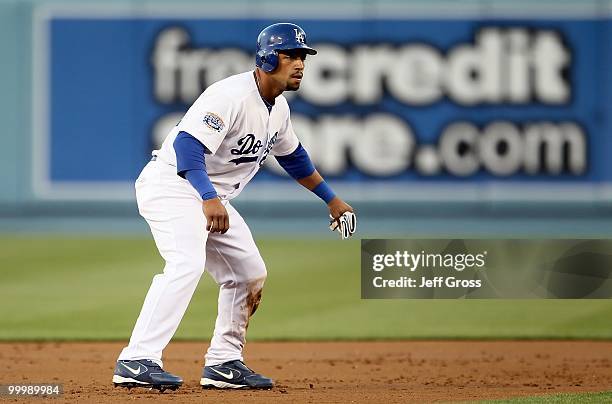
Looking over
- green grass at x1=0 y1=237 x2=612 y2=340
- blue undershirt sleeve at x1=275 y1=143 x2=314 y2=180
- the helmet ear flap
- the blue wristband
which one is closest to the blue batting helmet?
the helmet ear flap

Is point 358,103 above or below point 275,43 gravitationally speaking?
above

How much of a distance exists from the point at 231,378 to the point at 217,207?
3.25ft

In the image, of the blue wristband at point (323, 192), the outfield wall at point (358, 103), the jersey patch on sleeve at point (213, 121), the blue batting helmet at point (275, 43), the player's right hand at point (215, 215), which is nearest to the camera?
the player's right hand at point (215, 215)

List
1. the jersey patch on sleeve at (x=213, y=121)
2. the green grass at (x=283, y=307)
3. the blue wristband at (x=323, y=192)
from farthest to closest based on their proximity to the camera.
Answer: the green grass at (x=283, y=307), the blue wristband at (x=323, y=192), the jersey patch on sleeve at (x=213, y=121)

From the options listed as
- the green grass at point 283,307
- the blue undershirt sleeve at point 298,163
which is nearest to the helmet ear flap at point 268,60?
the blue undershirt sleeve at point 298,163

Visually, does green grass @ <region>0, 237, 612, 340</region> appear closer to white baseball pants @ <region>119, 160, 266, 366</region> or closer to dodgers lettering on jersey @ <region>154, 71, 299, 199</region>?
white baseball pants @ <region>119, 160, 266, 366</region>

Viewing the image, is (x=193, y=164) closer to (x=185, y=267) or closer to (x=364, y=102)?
(x=185, y=267)

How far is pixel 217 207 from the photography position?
584 centimetres

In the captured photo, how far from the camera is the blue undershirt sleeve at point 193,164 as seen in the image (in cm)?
587

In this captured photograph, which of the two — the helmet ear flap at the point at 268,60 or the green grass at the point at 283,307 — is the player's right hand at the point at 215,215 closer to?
the helmet ear flap at the point at 268,60

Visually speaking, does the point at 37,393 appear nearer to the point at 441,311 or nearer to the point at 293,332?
the point at 293,332

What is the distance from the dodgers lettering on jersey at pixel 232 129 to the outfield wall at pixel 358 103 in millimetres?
10441

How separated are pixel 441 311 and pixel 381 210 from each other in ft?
20.6

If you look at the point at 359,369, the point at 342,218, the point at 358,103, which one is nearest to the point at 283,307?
the point at 359,369
